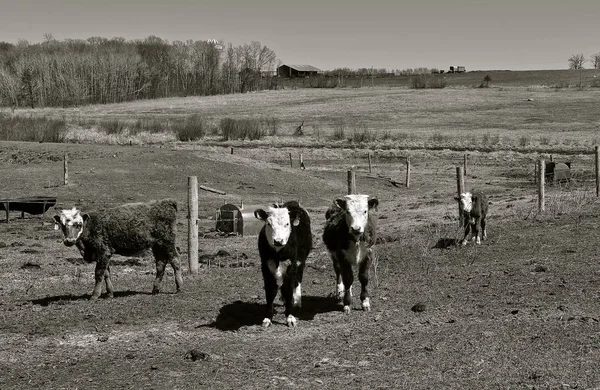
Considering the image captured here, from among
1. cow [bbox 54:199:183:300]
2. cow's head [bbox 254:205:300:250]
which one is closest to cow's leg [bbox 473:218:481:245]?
cow [bbox 54:199:183:300]

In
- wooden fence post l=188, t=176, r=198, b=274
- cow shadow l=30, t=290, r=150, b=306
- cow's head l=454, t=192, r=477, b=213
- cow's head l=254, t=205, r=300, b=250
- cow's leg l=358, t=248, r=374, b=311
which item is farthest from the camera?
cow's head l=454, t=192, r=477, b=213

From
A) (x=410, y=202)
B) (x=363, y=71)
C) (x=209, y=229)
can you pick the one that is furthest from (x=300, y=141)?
(x=363, y=71)

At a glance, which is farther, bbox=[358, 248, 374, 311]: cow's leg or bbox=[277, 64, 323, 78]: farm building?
bbox=[277, 64, 323, 78]: farm building

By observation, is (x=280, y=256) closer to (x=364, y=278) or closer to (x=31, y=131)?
(x=364, y=278)

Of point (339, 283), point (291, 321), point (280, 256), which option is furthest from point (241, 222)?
point (291, 321)

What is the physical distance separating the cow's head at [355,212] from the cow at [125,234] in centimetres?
351

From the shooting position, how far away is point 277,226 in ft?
34.0

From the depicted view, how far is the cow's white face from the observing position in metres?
17.6

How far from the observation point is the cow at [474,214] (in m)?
17.4

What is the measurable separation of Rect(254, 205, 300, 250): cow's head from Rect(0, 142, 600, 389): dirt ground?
1175 mm

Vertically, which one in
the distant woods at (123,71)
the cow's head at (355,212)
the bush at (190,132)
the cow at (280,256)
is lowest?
the cow at (280,256)

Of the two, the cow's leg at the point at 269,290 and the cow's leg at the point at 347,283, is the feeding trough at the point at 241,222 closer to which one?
the cow's leg at the point at 347,283

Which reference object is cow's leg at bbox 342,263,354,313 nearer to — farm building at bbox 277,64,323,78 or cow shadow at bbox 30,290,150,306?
cow shadow at bbox 30,290,150,306

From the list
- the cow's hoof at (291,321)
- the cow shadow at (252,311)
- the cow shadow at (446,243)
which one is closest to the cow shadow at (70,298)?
the cow shadow at (252,311)
